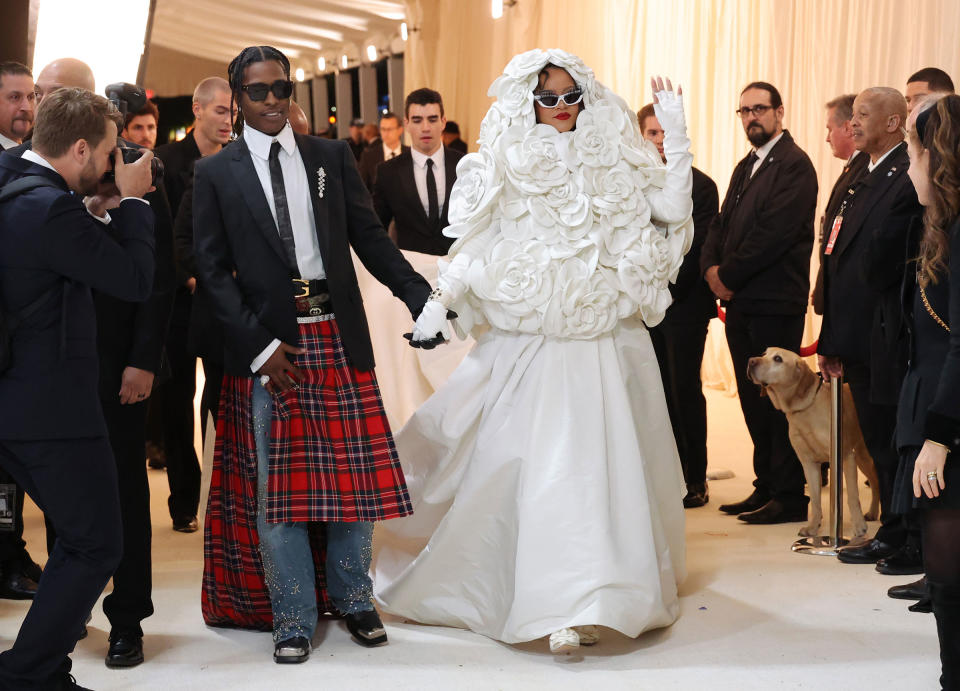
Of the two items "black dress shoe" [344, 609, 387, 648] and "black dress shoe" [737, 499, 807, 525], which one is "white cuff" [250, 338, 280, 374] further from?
"black dress shoe" [737, 499, 807, 525]

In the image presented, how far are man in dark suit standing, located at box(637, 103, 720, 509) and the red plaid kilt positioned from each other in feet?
7.17

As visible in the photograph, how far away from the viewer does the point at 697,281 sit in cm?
538

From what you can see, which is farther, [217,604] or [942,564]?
[217,604]

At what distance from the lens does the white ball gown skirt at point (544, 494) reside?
3.39 meters

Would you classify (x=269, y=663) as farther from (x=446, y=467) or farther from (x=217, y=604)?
(x=446, y=467)

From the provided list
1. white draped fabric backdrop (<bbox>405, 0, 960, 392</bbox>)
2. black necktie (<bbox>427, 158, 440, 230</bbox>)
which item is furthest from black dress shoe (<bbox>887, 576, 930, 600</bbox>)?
white draped fabric backdrop (<bbox>405, 0, 960, 392</bbox>)

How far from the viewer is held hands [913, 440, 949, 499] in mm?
2662

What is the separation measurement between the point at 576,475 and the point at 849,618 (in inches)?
42.6

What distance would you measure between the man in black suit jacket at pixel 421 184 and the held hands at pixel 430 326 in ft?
7.41

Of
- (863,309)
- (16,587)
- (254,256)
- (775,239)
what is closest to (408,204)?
(775,239)

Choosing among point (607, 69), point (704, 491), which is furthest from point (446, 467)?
point (607, 69)

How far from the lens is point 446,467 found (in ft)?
12.6

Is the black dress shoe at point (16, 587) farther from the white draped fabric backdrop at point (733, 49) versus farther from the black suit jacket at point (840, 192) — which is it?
the white draped fabric backdrop at point (733, 49)

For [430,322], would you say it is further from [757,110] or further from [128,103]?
[757,110]
